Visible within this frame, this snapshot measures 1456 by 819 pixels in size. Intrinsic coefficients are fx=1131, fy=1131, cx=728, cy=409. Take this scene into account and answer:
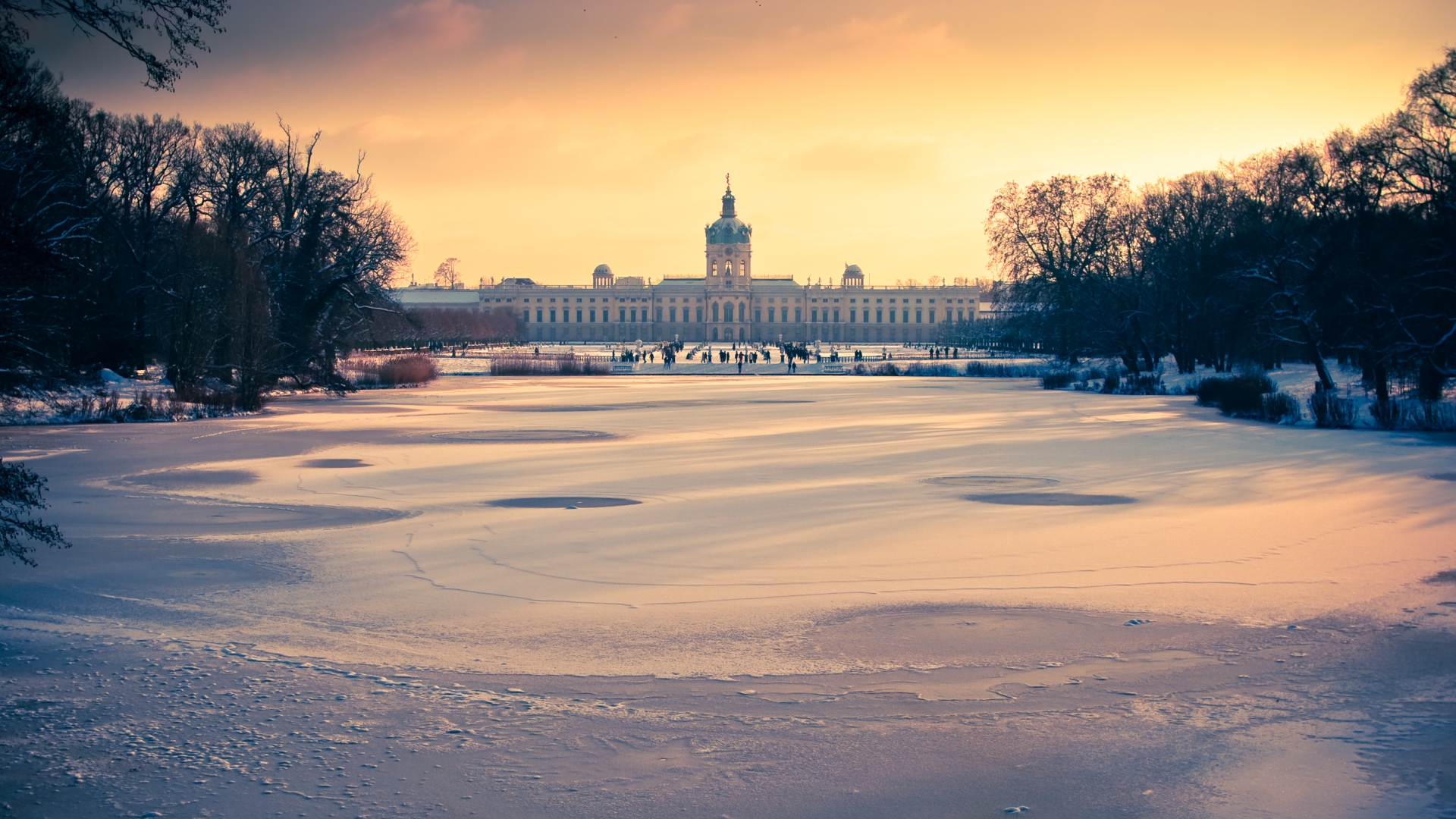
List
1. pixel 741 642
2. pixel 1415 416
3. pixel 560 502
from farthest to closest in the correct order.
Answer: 1. pixel 1415 416
2. pixel 560 502
3. pixel 741 642

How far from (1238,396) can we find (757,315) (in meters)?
132

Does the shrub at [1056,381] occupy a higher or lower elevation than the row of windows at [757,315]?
lower

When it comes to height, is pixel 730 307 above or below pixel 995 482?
above

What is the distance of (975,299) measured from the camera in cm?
16288

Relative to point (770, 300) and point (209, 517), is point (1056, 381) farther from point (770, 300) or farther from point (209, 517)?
point (770, 300)

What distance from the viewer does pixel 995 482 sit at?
1387 cm

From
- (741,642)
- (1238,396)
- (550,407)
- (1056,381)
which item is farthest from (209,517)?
(1056,381)

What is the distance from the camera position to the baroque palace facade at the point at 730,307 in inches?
6053

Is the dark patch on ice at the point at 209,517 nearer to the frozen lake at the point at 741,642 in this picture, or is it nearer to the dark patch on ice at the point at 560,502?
the frozen lake at the point at 741,642

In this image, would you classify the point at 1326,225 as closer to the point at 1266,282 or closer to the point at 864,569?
the point at 1266,282

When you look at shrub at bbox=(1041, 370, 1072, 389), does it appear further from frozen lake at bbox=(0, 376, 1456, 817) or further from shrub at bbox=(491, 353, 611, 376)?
frozen lake at bbox=(0, 376, 1456, 817)

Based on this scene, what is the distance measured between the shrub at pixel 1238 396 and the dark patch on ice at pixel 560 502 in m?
17.9

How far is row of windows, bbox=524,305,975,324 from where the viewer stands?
15375 cm

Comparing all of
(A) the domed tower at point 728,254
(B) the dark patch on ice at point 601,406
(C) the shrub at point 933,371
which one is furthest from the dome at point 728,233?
(B) the dark patch on ice at point 601,406
